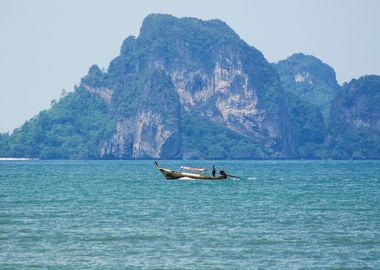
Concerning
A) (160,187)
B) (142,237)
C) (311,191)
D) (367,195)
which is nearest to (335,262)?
(142,237)

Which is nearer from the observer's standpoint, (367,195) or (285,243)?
(285,243)

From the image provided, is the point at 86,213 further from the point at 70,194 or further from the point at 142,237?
the point at 70,194

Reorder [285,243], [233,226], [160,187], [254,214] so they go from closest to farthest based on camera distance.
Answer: [285,243] → [233,226] → [254,214] → [160,187]

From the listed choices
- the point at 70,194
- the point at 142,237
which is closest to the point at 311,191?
the point at 70,194

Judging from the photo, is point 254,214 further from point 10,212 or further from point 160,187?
point 160,187

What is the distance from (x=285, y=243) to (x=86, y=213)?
1789 cm

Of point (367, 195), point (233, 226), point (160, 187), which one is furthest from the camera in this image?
point (160, 187)

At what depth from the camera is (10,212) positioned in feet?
178

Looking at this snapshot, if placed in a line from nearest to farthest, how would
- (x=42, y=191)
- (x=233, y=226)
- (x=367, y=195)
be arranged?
(x=233, y=226), (x=367, y=195), (x=42, y=191)

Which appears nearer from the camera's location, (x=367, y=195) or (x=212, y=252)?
(x=212, y=252)

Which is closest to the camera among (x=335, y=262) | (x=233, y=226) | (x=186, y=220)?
(x=335, y=262)

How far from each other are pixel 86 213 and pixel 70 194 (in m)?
20.7

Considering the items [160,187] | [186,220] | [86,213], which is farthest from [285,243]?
[160,187]

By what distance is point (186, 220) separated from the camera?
162 feet
